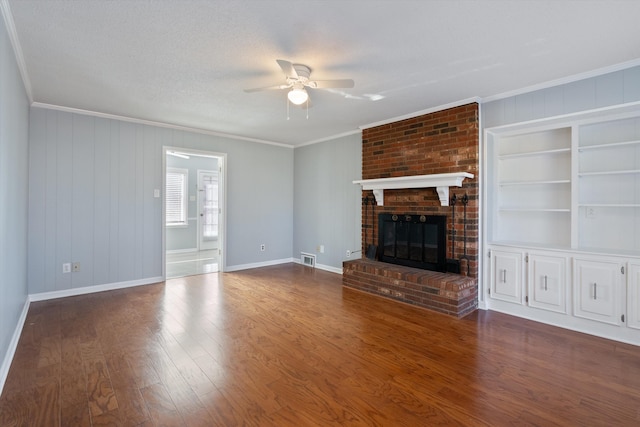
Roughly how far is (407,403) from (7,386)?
2645 mm

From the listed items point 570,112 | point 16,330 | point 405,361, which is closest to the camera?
point 405,361

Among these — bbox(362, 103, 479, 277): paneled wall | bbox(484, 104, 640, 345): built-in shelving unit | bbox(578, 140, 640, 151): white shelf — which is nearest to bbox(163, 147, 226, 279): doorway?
bbox(362, 103, 479, 277): paneled wall

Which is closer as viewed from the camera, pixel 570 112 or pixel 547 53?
pixel 547 53

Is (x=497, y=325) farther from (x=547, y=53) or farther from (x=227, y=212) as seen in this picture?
(x=227, y=212)

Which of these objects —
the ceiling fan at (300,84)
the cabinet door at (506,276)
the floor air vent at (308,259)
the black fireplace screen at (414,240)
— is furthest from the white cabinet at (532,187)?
the floor air vent at (308,259)

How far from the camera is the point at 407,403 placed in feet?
6.31

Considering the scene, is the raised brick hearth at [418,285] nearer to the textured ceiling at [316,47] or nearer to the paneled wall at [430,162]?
the paneled wall at [430,162]

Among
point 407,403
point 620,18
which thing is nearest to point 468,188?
point 620,18

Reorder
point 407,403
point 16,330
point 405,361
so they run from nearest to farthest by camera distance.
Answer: point 407,403, point 405,361, point 16,330

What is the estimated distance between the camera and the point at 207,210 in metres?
8.28

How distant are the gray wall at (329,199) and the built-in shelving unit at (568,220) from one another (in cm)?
211

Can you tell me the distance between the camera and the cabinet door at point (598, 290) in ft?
9.36

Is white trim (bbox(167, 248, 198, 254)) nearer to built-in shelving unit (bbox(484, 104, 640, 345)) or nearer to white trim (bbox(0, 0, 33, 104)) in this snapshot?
white trim (bbox(0, 0, 33, 104))

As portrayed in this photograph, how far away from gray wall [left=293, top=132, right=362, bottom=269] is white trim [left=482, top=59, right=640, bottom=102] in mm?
2221
